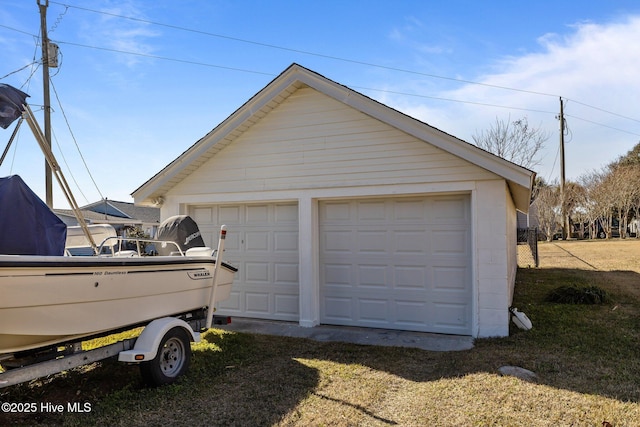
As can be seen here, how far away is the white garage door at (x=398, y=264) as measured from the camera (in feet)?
23.4

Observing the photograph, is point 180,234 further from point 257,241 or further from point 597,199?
Answer: point 597,199

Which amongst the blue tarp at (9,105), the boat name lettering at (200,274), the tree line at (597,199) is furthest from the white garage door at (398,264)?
the tree line at (597,199)

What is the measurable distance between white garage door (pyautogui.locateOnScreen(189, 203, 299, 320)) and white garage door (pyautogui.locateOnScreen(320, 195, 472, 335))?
636 millimetres

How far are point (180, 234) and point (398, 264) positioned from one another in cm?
362

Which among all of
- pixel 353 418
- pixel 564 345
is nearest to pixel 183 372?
pixel 353 418

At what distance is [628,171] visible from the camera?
3425 cm

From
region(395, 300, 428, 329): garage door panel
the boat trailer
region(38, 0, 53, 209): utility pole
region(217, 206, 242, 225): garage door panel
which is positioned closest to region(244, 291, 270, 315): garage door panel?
region(217, 206, 242, 225): garage door panel

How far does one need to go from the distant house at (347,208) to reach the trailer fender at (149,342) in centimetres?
335

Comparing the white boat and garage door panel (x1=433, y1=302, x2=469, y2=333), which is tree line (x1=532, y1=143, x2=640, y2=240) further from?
the white boat

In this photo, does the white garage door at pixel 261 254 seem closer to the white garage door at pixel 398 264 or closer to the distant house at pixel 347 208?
the distant house at pixel 347 208

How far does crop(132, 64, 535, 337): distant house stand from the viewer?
22.2 feet

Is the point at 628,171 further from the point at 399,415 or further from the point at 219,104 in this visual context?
the point at 399,415

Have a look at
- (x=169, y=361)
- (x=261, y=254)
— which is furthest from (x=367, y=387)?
(x=261, y=254)

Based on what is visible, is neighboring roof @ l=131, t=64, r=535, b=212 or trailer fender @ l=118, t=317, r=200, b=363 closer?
trailer fender @ l=118, t=317, r=200, b=363
